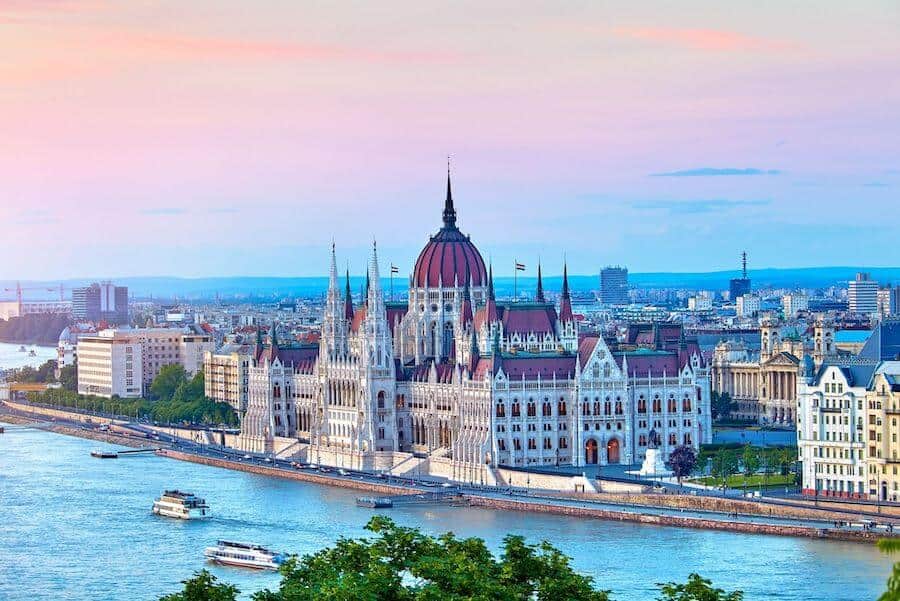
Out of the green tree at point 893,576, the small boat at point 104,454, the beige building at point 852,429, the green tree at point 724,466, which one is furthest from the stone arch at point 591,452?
the green tree at point 893,576

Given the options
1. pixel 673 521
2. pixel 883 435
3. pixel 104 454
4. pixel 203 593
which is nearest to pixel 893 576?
pixel 203 593

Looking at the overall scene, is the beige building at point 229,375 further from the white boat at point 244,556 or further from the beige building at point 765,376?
the white boat at point 244,556

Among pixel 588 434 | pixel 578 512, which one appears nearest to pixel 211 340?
pixel 588 434

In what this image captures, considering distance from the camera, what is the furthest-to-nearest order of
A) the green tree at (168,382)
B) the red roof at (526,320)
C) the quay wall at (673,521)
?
the green tree at (168,382) < the red roof at (526,320) < the quay wall at (673,521)

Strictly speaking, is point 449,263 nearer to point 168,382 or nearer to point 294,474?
point 294,474

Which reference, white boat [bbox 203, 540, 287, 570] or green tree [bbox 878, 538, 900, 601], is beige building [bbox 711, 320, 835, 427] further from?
green tree [bbox 878, 538, 900, 601]

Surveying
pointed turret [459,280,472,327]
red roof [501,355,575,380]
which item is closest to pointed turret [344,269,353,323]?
pointed turret [459,280,472,327]
